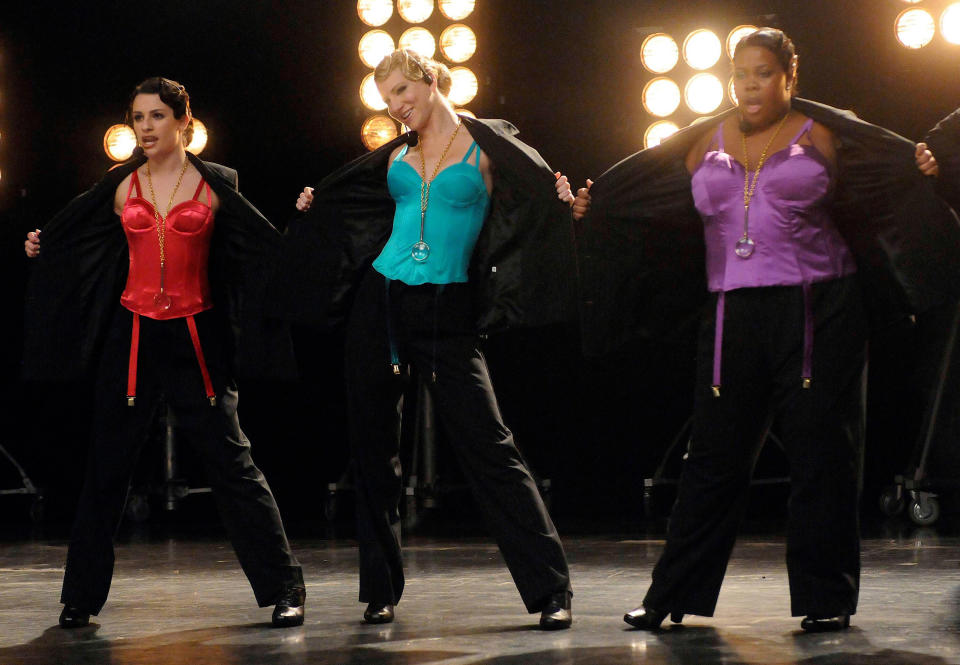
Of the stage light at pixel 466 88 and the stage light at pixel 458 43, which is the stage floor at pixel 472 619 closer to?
the stage light at pixel 466 88

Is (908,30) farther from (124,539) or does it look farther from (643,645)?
(124,539)

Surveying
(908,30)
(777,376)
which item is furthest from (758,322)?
(908,30)

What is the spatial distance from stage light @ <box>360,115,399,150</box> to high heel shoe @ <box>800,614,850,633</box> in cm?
361

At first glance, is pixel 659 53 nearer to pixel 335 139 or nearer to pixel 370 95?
pixel 370 95

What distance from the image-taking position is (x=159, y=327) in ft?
11.2

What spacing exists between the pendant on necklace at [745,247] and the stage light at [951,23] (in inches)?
110

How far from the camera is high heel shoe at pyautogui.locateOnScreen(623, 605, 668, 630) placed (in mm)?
3074

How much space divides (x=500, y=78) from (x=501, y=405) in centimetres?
161


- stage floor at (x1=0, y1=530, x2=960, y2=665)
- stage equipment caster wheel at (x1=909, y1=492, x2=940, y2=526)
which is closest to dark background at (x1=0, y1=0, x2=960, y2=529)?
stage equipment caster wheel at (x1=909, y1=492, x2=940, y2=526)

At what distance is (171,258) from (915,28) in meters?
3.41

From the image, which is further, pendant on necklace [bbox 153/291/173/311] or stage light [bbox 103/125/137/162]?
stage light [bbox 103/125/137/162]

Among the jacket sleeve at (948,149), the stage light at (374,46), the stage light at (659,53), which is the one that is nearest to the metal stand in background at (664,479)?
the stage light at (659,53)

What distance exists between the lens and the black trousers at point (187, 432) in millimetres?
3375

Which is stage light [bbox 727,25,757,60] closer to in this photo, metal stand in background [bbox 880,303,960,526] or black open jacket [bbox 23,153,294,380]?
metal stand in background [bbox 880,303,960,526]
